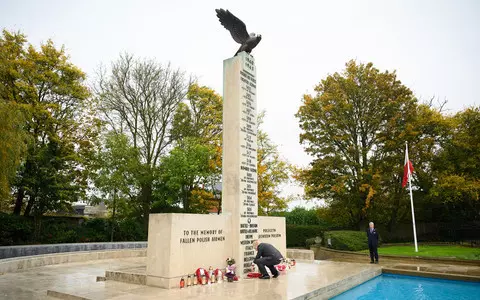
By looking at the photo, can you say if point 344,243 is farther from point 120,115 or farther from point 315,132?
point 120,115

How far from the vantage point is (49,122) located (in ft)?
76.1

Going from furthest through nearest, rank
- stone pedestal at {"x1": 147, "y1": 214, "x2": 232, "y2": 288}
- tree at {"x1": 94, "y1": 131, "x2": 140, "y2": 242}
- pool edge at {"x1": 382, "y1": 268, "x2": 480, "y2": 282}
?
tree at {"x1": 94, "y1": 131, "x2": 140, "y2": 242} < pool edge at {"x1": 382, "y1": 268, "x2": 480, "y2": 282} < stone pedestal at {"x1": 147, "y1": 214, "x2": 232, "y2": 288}

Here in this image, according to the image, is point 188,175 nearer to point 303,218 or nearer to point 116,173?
point 116,173

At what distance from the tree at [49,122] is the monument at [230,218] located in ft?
50.3

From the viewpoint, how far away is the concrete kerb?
40.0 feet

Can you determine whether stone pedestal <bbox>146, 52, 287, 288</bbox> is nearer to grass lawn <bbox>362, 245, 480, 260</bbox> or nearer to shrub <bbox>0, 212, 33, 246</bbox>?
grass lawn <bbox>362, 245, 480, 260</bbox>

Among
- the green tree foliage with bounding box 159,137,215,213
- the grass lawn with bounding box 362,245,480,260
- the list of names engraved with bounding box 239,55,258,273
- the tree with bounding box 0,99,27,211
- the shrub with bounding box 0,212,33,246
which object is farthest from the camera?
the green tree foliage with bounding box 159,137,215,213

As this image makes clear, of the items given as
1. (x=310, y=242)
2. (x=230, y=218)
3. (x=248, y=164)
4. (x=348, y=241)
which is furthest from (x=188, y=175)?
(x=230, y=218)

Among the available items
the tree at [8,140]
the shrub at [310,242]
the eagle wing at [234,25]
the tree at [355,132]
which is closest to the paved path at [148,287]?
the tree at [8,140]

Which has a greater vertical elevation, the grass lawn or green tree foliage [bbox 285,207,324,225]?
green tree foliage [bbox 285,207,324,225]

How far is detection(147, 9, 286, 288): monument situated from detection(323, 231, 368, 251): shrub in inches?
392

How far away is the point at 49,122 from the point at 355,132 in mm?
22000

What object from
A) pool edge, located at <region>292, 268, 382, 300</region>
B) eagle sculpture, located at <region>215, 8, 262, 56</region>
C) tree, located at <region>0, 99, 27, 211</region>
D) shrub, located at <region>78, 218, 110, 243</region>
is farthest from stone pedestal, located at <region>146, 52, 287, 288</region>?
shrub, located at <region>78, 218, 110, 243</region>

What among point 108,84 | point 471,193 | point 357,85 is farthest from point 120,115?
point 471,193
